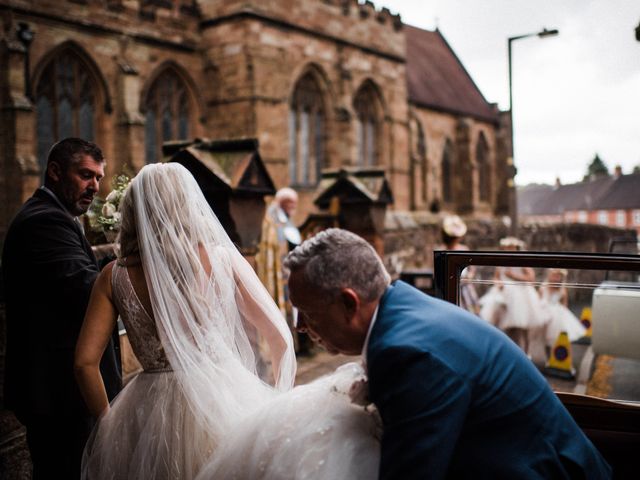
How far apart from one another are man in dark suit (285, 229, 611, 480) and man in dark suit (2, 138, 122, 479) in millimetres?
1612

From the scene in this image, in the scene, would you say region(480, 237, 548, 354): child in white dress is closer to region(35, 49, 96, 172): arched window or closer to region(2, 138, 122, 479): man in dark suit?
region(2, 138, 122, 479): man in dark suit

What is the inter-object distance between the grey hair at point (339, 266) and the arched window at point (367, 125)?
2305cm

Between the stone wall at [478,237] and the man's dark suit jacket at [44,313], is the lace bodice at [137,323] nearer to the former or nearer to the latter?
the man's dark suit jacket at [44,313]

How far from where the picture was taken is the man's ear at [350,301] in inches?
73.1

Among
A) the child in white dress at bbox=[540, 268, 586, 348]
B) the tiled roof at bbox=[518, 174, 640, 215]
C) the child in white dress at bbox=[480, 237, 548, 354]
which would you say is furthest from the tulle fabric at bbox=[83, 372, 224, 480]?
the tiled roof at bbox=[518, 174, 640, 215]

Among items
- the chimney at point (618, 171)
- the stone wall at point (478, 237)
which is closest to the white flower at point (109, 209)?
the stone wall at point (478, 237)

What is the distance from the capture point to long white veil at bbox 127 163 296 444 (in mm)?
2639

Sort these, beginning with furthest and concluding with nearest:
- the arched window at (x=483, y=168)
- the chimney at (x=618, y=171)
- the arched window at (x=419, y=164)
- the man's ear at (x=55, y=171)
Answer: the chimney at (x=618, y=171)
the arched window at (x=483, y=168)
the arched window at (x=419, y=164)
the man's ear at (x=55, y=171)

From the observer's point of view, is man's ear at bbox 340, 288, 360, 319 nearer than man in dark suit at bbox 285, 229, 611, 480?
No

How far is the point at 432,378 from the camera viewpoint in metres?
1.68

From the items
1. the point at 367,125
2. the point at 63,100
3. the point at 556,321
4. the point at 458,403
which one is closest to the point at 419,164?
the point at 367,125

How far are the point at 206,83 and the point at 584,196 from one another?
5782 cm

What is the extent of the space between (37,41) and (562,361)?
15.1 m

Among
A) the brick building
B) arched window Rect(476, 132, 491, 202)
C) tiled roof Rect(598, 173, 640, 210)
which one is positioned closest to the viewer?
arched window Rect(476, 132, 491, 202)
